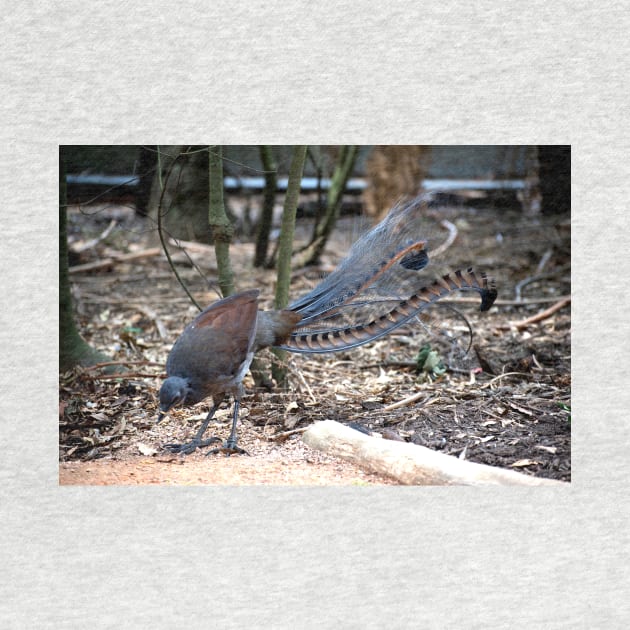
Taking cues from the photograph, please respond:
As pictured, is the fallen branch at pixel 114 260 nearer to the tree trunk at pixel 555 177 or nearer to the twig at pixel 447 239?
the twig at pixel 447 239

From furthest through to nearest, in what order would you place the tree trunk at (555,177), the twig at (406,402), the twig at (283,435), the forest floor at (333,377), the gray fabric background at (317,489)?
the twig at (406,402)
the twig at (283,435)
the tree trunk at (555,177)
the forest floor at (333,377)
the gray fabric background at (317,489)

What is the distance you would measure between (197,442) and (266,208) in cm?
185

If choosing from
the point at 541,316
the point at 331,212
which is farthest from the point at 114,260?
the point at 541,316

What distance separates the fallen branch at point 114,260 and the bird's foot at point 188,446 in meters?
1.64

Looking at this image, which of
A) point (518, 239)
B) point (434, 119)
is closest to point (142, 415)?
point (434, 119)

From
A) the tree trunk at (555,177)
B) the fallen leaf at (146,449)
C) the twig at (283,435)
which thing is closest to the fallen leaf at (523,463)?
the twig at (283,435)

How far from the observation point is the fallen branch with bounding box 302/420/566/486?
310 cm

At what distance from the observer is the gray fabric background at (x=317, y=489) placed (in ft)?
9.92

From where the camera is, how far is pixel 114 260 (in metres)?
5.29

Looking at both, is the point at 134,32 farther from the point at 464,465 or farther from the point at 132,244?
the point at 132,244

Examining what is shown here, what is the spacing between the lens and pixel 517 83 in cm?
317

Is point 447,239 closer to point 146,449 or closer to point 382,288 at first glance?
point 382,288

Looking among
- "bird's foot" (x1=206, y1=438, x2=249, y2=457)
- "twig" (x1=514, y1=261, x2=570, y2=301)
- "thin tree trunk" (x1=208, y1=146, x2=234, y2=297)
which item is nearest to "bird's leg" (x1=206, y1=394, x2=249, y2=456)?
"bird's foot" (x1=206, y1=438, x2=249, y2=457)

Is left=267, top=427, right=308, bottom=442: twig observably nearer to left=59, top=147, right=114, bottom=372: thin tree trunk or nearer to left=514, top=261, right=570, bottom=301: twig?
left=59, top=147, right=114, bottom=372: thin tree trunk
